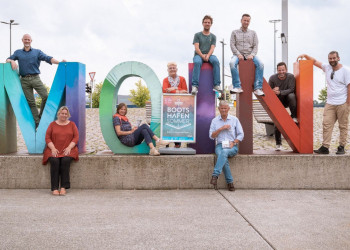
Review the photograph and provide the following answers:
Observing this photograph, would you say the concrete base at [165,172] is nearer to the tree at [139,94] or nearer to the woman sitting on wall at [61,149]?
the woman sitting on wall at [61,149]

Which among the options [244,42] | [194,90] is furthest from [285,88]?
[194,90]

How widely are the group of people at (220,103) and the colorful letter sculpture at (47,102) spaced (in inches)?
8.4

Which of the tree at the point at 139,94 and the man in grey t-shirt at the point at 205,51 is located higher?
the tree at the point at 139,94

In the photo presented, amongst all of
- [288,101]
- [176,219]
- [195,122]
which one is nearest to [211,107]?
[195,122]

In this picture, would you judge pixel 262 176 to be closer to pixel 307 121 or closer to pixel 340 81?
pixel 307 121

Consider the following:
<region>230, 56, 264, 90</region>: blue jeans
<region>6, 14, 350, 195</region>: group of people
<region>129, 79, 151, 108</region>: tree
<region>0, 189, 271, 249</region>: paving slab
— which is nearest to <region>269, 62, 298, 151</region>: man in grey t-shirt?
<region>6, 14, 350, 195</region>: group of people

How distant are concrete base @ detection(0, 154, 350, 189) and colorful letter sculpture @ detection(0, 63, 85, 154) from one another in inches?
27.8

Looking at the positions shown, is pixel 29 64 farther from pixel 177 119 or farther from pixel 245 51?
pixel 245 51

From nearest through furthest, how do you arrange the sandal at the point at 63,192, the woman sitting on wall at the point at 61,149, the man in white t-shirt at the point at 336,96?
the sandal at the point at 63,192
the woman sitting on wall at the point at 61,149
the man in white t-shirt at the point at 336,96

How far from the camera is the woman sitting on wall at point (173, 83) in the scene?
22.8 feet

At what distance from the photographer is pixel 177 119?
22.6 ft

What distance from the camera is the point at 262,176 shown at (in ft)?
21.5

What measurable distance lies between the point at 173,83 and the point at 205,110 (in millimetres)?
784

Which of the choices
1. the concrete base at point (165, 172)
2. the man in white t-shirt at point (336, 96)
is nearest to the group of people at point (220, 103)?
the man in white t-shirt at point (336, 96)
